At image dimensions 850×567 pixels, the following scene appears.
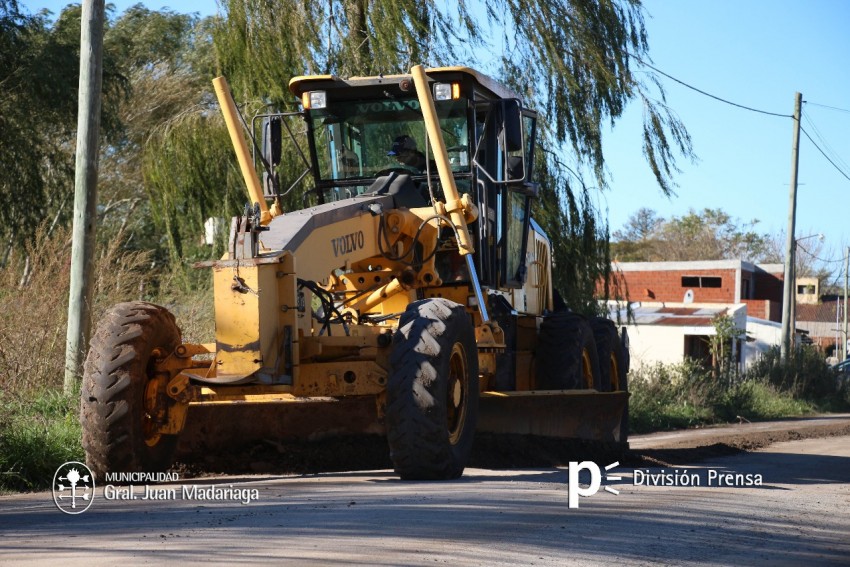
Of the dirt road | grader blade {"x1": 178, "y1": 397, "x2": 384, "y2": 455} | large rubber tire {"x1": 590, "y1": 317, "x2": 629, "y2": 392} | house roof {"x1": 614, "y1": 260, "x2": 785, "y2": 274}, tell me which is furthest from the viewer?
house roof {"x1": 614, "y1": 260, "x2": 785, "y2": 274}

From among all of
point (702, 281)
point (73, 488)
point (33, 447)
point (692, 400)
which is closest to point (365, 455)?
point (33, 447)

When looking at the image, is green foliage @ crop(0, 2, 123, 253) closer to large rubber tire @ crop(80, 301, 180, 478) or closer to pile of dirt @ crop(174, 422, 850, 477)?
pile of dirt @ crop(174, 422, 850, 477)

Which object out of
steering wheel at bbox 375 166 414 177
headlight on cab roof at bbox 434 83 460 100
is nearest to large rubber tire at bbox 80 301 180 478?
steering wheel at bbox 375 166 414 177

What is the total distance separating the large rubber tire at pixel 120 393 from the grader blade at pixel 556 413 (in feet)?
9.35

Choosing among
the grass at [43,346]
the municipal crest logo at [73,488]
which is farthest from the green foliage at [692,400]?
the municipal crest logo at [73,488]

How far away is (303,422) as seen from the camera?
10445 millimetres

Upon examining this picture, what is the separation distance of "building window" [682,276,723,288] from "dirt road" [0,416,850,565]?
50.3m

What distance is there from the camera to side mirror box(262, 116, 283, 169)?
451 inches

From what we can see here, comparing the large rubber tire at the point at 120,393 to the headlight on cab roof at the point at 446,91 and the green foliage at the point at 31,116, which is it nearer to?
the headlight on cab roof at the point at 446,91

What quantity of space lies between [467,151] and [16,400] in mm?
5025

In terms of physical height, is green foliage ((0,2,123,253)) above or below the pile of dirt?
above

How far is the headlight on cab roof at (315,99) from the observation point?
11.8 metres

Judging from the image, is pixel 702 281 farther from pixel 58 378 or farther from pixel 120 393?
pixel 120 393

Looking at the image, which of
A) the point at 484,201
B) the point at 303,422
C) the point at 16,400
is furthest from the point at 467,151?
the point at 16,400
